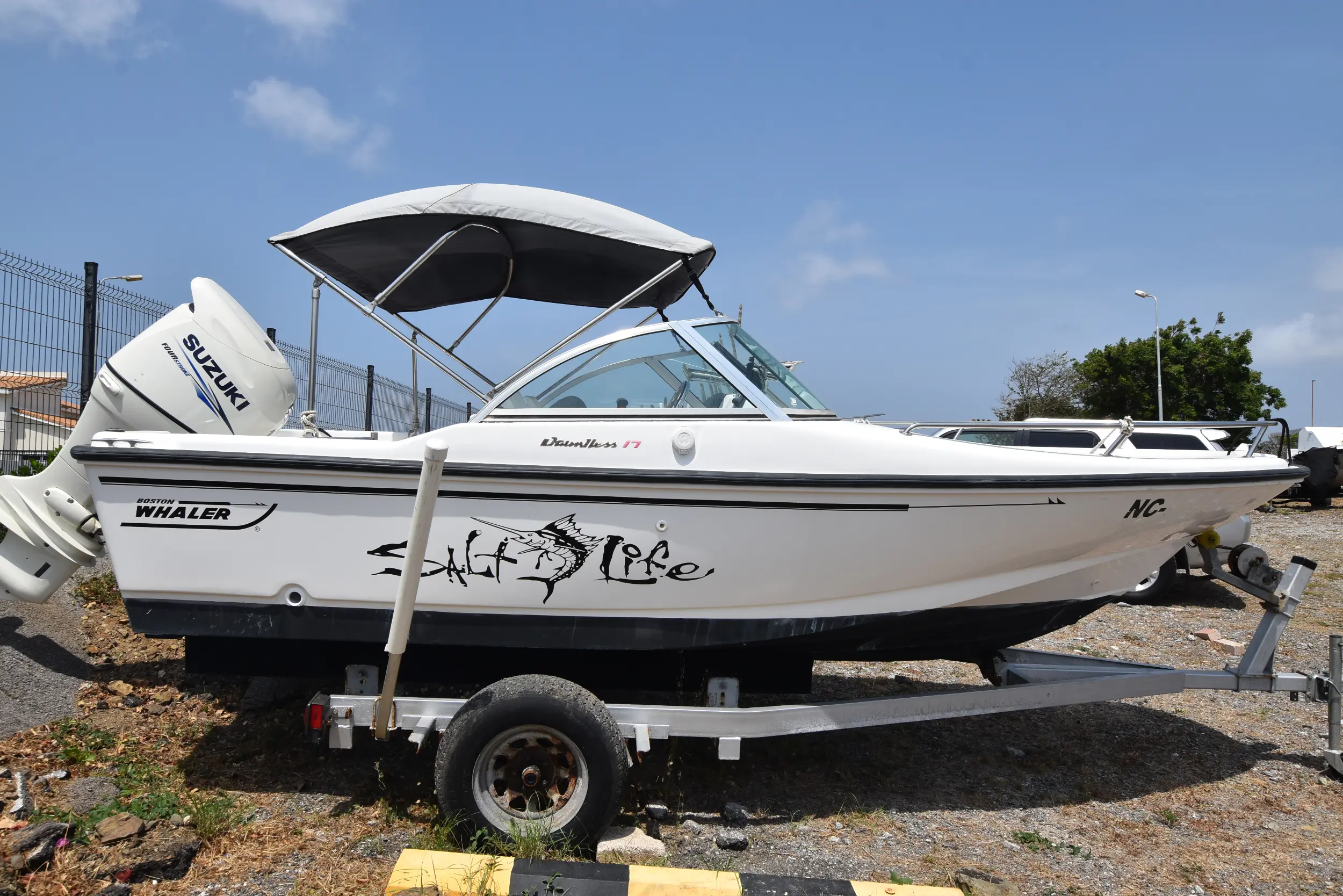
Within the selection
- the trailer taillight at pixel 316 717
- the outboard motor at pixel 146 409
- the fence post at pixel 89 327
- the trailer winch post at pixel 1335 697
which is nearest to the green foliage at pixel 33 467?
the fence post at pixel 89 327

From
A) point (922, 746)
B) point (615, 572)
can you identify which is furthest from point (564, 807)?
point (922, 746)

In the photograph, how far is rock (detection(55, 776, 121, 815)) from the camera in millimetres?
3035

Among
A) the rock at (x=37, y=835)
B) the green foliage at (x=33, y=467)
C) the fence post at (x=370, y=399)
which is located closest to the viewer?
the rock at (x=37, y=835)

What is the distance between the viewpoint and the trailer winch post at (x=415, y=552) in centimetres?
250

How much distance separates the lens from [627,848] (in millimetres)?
2893

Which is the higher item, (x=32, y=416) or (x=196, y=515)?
(x=32, y=416)

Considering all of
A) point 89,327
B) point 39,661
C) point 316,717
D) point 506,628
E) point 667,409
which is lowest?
point 39,661

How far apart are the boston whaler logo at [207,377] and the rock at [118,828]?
1507 mm

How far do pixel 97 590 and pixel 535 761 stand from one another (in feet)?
11.9

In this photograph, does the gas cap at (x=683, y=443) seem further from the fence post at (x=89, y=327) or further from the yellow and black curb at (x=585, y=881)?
the fence post at (x=89, y=327)

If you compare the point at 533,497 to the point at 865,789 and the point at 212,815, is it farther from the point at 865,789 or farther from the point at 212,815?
the point at 865,789

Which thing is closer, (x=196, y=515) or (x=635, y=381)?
(x=196, y=515)

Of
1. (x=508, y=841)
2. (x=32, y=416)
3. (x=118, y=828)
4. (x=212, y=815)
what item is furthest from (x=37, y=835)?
(x=32, y=416)

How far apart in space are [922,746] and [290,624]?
2.94 meters
